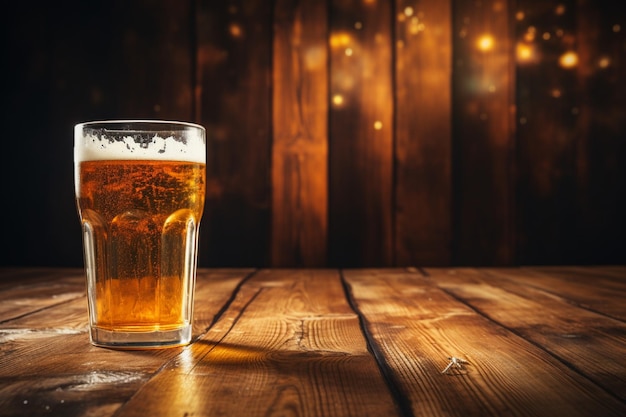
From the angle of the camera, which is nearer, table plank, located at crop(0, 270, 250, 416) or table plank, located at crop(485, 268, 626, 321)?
table plank, located at crop(0, 270, 250, 416)

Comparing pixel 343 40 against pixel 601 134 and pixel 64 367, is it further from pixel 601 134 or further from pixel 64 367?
pixel 64 367

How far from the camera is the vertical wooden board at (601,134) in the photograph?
7.18ft

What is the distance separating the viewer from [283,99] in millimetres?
2158

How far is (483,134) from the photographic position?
7.17ft

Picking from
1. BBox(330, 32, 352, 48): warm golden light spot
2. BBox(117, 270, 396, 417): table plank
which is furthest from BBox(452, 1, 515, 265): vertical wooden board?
BBox(117, 270, 396, 417): table plank

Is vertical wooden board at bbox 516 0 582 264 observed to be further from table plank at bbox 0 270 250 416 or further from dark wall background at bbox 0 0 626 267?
table plank at bbox 0 270 250 416

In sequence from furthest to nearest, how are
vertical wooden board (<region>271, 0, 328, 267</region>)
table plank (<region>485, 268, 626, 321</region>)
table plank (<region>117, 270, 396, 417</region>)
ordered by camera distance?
vertical wooden board (<region>271, 0, 328, 267</region>)
table plank (<region>485, 268, 626, 321</region>)
table plank (<region>117, 270, 396, 417</region>)

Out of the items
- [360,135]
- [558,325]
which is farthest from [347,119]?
[558,325]

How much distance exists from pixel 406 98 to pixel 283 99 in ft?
1.51

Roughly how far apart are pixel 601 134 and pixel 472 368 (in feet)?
6.03

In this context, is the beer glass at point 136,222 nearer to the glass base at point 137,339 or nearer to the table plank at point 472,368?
the glass base at point 137,339

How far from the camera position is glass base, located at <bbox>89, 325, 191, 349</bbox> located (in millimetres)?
775

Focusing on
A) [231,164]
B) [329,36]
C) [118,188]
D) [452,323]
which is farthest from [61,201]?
[452,323]

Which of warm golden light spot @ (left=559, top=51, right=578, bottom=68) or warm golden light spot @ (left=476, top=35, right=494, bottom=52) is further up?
warm golden light spot @ (left=476, top=35, right=494, bottom=52)
